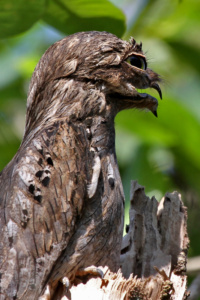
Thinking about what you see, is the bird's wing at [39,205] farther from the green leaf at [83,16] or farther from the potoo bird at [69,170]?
the green leaf at [83,16]

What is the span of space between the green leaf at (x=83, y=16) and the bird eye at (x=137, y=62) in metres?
0.82

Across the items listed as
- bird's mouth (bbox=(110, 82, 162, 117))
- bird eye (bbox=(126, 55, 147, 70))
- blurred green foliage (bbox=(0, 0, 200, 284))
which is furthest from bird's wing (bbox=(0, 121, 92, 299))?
blurred green foliage (bbox=(0, 0, 200, 284))

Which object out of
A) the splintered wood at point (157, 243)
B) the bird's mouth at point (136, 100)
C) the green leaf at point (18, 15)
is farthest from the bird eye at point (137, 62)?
the green leaf at point (18, 15)

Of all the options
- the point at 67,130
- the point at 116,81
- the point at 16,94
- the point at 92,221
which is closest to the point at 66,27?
the point at 16,94

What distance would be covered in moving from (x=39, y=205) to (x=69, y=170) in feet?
0.85

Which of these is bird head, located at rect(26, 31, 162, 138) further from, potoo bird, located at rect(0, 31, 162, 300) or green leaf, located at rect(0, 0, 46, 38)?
green leaf, located at rect(0, 0, 46, 38)

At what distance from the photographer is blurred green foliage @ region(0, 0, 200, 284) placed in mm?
5328

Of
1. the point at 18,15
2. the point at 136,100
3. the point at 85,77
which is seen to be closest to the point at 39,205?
the point at 85,77

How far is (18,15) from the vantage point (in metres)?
4.78

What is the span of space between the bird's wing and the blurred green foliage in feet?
5.88

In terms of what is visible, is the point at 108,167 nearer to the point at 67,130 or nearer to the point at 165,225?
the point at 67,130

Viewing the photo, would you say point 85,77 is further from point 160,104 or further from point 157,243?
point 160,104

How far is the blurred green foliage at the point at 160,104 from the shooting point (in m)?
5.33

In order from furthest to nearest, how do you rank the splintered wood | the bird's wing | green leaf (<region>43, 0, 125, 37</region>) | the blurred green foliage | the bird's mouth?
the blurred green foliage, green leaf (<region>43, 0, 125, 37</region>), the bird's mouth, the splintered wood, the bird's wing
